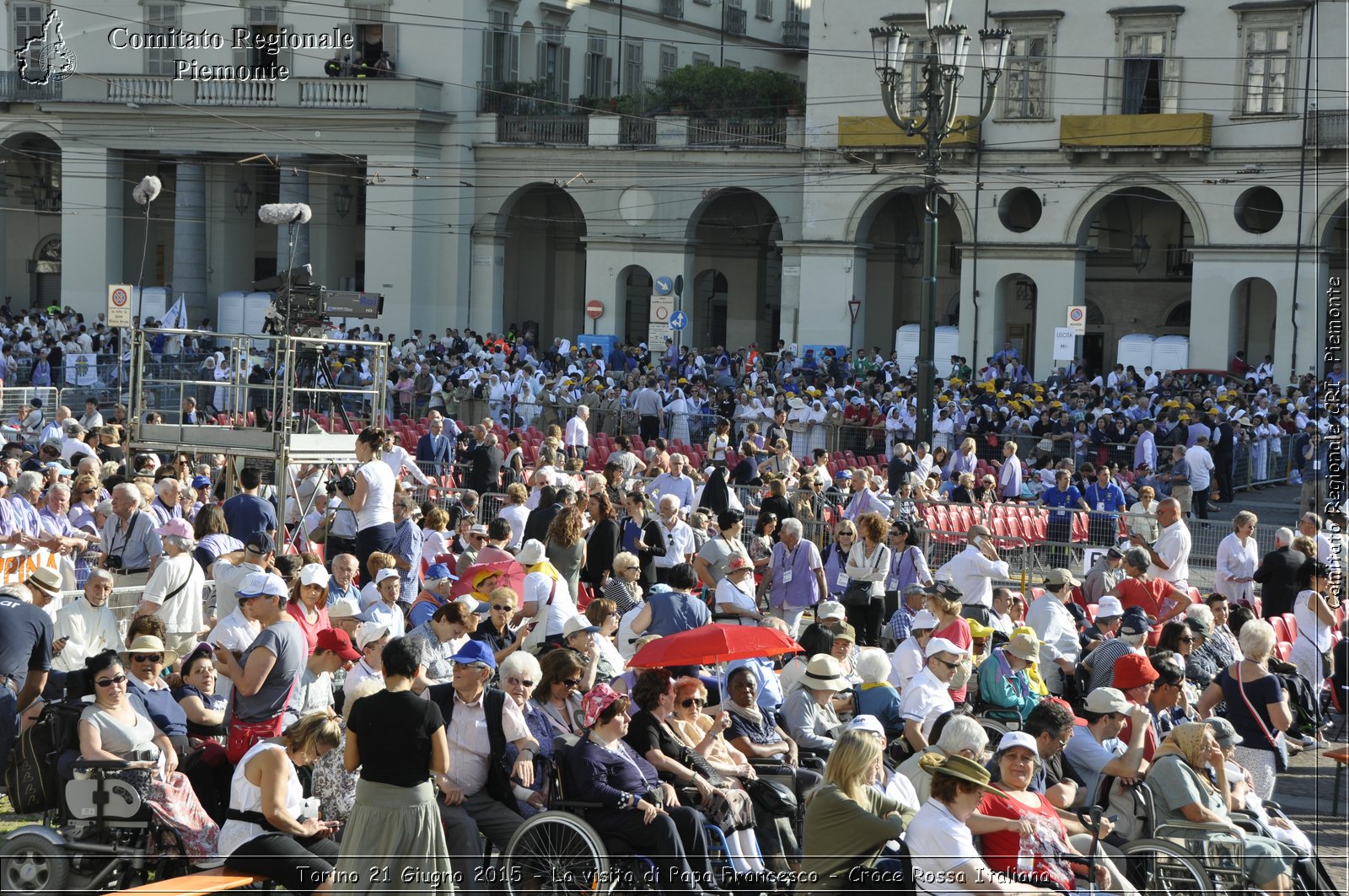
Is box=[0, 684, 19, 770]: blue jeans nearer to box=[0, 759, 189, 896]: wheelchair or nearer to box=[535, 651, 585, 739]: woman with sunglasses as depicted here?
box=[0, 759, 189, 896]: wheelchair

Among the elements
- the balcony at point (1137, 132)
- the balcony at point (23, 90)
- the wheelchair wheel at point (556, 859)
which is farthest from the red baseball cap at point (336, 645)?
the balcony at point (23, 90)

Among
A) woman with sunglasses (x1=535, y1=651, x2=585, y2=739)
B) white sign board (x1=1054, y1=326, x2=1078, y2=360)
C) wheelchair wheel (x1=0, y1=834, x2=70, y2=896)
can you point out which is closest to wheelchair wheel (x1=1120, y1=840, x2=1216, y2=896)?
woman with sunglasses (x1=535, y1=651, x2=585, y2=739)

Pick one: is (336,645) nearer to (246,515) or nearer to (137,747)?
(137,747)

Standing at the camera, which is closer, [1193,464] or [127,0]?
[1193,464]

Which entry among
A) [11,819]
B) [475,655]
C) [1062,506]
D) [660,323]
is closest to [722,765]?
[475,655]

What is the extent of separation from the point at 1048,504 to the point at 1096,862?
13.2 m

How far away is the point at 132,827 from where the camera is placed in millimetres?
8531

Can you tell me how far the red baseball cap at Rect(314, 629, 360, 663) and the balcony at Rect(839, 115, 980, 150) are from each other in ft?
109

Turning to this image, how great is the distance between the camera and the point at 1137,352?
41938 millimetres

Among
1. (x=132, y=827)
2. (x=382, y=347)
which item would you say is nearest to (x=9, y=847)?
(x=132, y=827)

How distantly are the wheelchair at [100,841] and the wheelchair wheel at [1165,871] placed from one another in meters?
5.06

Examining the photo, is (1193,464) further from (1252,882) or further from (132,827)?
(132,827)

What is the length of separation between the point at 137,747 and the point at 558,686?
7.56 ft

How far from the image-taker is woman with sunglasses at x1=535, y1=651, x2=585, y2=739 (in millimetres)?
9562
